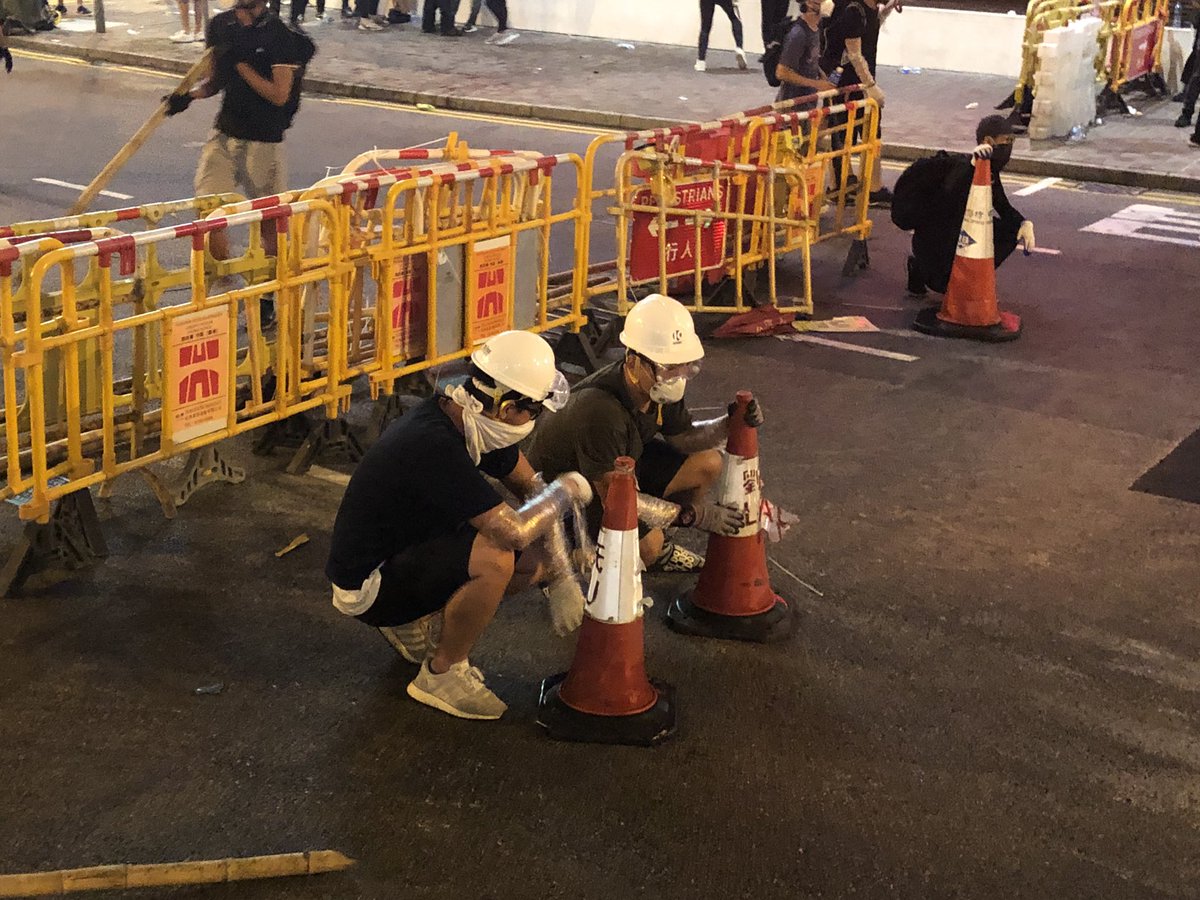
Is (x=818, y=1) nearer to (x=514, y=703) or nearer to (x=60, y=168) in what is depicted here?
(x=60, y=168)

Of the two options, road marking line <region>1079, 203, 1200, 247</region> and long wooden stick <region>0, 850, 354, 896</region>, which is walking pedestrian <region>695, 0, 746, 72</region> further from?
long wooden stick <region>0, 850, 354, 896</region>

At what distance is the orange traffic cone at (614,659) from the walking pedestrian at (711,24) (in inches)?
640

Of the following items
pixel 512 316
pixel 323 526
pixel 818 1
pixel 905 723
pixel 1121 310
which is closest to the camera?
pixel 905 723

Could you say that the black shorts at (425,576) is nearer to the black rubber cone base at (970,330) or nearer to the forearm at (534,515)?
the forearm at (534,515)

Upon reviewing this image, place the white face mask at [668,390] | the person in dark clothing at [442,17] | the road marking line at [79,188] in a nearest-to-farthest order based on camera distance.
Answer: the white face mask at [668,390] → the road marking line at [79,188] → the person in dark clothing at [442,17]

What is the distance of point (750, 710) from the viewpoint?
514cm

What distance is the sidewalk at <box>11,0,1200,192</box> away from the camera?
1549 cm

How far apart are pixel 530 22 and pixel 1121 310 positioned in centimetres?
1568

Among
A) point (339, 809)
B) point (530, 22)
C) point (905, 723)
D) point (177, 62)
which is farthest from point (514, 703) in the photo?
point (530, 22)

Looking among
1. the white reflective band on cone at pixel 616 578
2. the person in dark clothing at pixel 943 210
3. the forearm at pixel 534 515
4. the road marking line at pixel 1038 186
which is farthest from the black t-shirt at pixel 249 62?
the road marking line at pixel 1038 186

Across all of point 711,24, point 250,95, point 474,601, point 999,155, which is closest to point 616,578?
point 474,601

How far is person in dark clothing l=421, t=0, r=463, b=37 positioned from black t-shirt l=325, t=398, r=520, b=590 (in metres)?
19.4

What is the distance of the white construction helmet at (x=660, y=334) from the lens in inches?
214

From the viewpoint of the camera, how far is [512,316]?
25.2 ft
